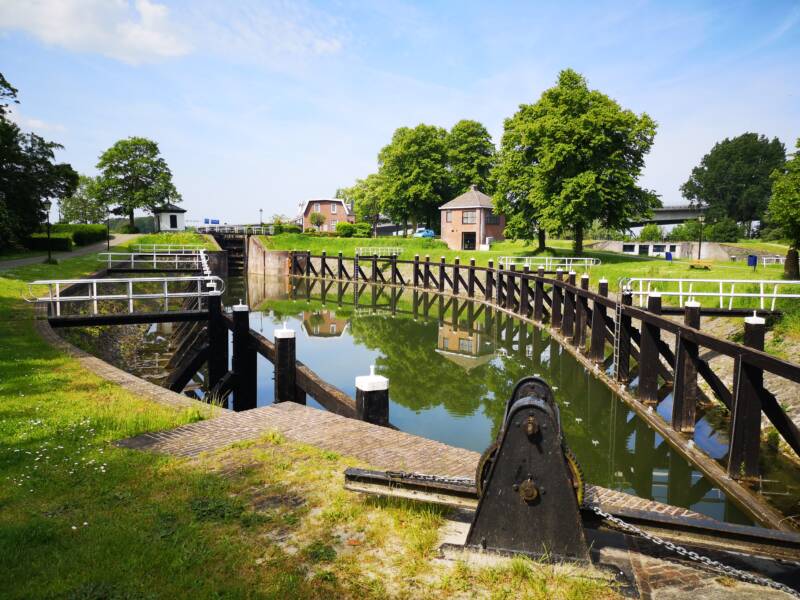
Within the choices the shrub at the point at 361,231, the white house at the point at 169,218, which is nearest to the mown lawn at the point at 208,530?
the shrub at the point at 361,231

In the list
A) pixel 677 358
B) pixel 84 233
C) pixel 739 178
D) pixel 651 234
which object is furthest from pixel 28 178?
pixel 739 178

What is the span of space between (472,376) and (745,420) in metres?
9.65

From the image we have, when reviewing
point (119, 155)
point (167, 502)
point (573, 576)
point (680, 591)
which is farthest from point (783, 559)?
point (119, 155)

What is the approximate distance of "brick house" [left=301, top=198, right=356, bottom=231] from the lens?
8650cm

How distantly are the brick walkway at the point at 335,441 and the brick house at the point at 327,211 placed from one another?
264 feet

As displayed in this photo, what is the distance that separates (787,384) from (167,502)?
1109 centimetres

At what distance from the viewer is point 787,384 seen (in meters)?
10.6

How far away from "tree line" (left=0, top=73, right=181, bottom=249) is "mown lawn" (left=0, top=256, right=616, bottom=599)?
81.7 feet

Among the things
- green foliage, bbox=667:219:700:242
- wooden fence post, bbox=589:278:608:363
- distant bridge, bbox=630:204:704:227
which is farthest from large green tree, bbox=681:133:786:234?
wooden fence post, bbox=589:278:608:363

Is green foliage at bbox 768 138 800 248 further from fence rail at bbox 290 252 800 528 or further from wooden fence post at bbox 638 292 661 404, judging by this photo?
wooden fence post at bbox 638 292 661 404

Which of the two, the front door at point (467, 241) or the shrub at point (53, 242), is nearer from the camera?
the shrub at point (53, 242)

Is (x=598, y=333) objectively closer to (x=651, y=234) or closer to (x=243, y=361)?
(x=243, y=361)

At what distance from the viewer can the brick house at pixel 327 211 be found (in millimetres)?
86500

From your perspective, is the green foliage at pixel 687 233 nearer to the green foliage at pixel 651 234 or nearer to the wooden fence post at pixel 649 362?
the green foliage at pixel 651 234
